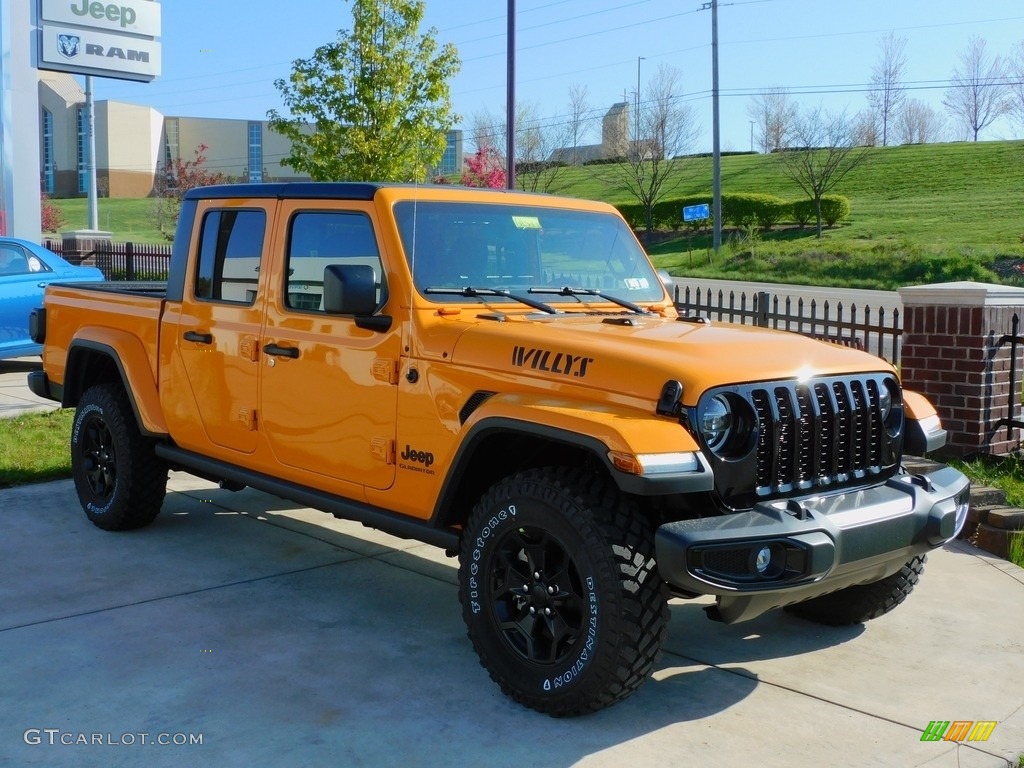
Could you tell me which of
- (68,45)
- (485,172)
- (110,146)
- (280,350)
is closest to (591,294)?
(280,350)

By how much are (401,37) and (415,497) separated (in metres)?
19.6

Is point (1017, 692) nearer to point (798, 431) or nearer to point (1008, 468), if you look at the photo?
point (798, 431)

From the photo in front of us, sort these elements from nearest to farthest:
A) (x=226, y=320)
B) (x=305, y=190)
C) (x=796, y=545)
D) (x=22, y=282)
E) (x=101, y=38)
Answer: (x=796, y=545)
(x=305, y=190)
(x=226, y=320)
(x=22, y=282)
(x=101, y=38)

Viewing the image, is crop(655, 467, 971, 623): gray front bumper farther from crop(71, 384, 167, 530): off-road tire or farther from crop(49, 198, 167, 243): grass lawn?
crop(49, 198, 167, 243): grass lawn

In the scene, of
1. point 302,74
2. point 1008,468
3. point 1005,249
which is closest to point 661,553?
point 1008,468

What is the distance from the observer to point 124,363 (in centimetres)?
611

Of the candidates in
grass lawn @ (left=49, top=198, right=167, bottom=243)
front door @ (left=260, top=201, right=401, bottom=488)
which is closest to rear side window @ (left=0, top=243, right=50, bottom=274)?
front door @ (left=260, top=201, right=401, bottom=488)

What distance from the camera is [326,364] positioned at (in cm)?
487

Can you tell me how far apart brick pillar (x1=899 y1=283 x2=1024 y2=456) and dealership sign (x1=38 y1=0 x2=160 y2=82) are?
16.0 metres

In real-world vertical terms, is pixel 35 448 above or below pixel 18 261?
below

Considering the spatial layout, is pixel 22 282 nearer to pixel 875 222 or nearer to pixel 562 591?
pixel 562 591

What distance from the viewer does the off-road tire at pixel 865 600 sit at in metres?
4.80

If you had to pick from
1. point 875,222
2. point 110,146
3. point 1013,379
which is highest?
point 110,146

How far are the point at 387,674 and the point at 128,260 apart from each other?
70.6 ft
